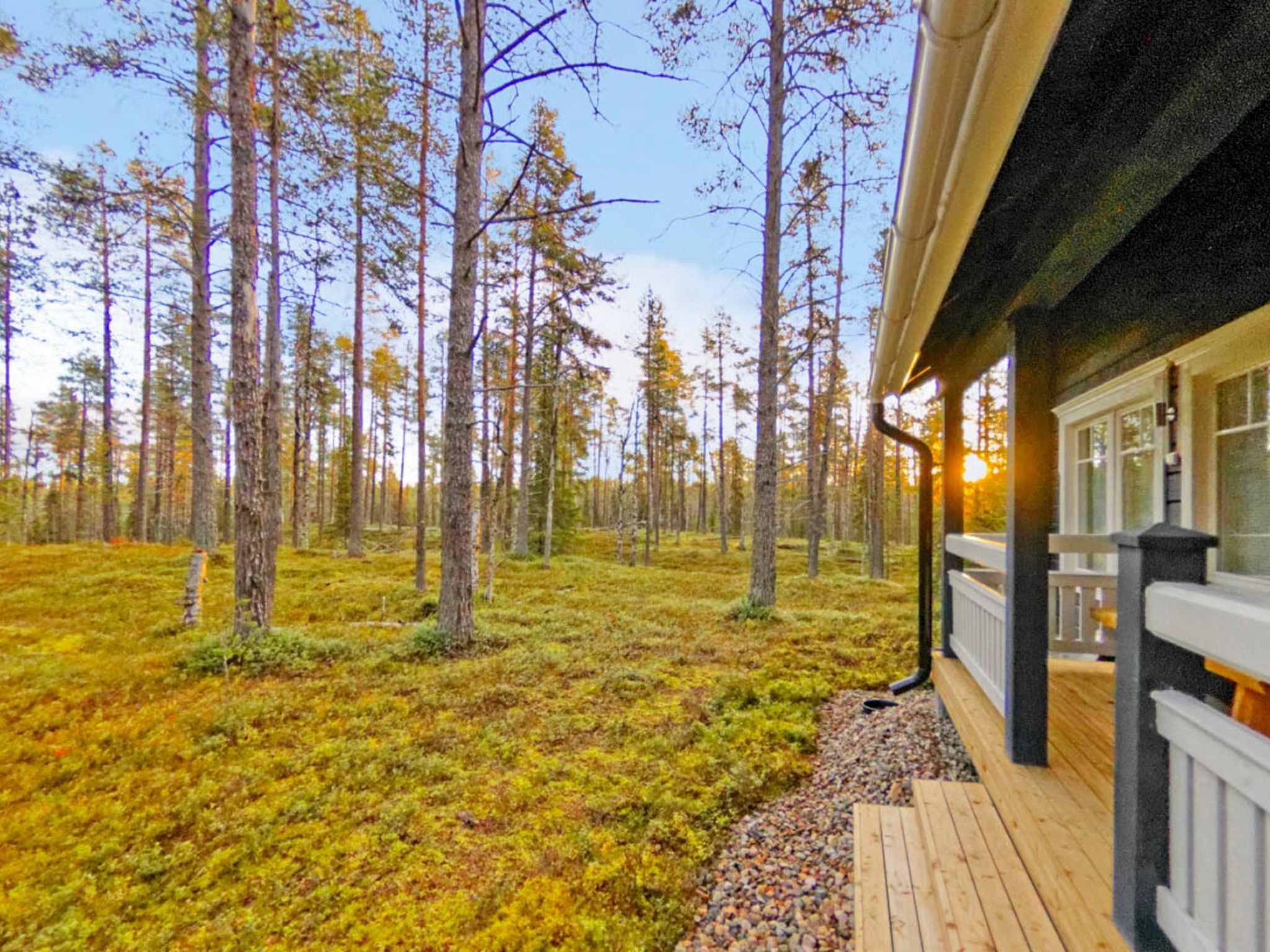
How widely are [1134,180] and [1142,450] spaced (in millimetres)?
3257

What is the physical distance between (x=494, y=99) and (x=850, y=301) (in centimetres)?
863

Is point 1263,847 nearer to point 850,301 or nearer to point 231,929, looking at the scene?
point 231,929

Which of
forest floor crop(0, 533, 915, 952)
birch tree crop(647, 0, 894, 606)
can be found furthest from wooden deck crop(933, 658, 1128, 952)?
birch tree crop(647, 0, 894, 606)

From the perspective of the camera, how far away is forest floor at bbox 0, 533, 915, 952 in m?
2.12

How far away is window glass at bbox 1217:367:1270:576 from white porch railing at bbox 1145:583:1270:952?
2545 mm

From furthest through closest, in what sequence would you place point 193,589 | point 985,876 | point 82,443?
point 82,443 < point 193,589 < point 985,876

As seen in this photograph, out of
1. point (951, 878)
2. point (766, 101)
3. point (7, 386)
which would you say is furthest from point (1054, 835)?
point (7, 386)

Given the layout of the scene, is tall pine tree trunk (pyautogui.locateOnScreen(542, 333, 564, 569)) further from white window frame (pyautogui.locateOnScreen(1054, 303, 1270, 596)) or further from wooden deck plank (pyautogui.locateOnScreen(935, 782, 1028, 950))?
wooden deck plank (pyautogui.locateOnScreen(935, 782, 1028, 950))

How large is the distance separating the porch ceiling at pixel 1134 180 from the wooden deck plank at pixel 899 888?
2.35 meters

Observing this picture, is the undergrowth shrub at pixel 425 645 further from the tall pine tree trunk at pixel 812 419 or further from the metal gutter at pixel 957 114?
the tall pine tree trunk at pixel 812 419

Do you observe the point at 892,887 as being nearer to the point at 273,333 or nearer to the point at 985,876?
the point at 985,876

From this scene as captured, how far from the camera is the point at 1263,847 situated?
2.53 feet

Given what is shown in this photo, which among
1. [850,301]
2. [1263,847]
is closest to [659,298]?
[850,301]

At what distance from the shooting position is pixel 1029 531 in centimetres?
212
